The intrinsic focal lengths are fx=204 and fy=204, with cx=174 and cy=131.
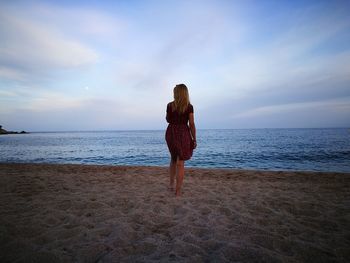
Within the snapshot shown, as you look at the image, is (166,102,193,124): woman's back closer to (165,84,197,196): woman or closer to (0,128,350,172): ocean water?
(165,84,197,196): woman

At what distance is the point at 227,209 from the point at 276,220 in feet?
2.52

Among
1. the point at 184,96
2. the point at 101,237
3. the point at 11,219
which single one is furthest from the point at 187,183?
the point at 11,219

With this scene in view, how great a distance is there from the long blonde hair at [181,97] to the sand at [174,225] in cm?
186

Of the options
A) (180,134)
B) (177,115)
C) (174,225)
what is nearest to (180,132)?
(180,134)

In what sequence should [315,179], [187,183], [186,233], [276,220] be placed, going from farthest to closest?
[315,179]
[187,183]
[276,220]
[186,233]

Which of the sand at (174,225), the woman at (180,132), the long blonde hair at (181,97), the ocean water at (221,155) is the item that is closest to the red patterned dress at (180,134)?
the woman at (180,132)

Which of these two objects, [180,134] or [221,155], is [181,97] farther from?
[221,155]

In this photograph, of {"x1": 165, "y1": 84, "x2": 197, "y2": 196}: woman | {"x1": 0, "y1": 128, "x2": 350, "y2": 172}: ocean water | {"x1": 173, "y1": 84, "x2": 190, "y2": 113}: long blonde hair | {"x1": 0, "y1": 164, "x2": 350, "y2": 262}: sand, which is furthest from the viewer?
{"x1": 0, "y1": 128, "x2": 350, "y2": 172}: ocean water

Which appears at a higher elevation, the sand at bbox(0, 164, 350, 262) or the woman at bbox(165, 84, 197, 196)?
the woman at bbox(165, 84, 197, 196)

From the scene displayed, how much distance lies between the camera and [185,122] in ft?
13.9

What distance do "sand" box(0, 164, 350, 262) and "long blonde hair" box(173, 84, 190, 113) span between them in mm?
1862

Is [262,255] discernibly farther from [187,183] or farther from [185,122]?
[187,183]

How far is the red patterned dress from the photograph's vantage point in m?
4.14

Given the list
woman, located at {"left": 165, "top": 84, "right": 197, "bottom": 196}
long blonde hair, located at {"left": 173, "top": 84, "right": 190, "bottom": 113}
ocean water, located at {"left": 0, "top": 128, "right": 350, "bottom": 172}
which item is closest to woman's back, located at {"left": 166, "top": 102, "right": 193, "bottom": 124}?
woman, located at {"left": 165, "top": 84, "right": 197, "bottom": 196}
